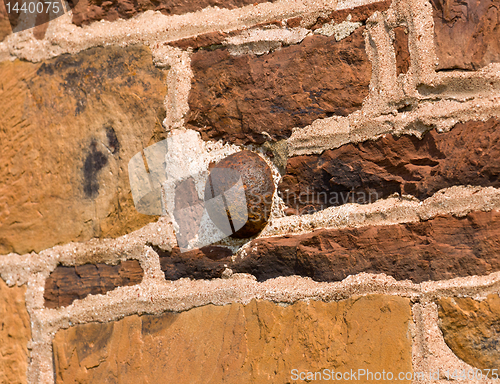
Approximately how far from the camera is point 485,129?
52cm

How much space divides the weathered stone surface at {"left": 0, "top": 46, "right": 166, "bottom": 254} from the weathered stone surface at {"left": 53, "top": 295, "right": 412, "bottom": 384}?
0.19m

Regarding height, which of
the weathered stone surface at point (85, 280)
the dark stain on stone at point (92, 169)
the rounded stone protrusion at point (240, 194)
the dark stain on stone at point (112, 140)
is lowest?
the weathered stone surface at point (85, 280)

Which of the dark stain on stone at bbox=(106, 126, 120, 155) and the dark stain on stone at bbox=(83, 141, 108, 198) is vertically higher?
the dark stain on stone at bbox=(106, 126, 120, 155)

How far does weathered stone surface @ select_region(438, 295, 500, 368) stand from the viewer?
1.69ft

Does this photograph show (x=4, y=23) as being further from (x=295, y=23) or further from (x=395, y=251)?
(x=395, y=251)

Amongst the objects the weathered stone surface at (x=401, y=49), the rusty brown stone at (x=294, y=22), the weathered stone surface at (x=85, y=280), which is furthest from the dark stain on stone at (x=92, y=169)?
the weathered stone surface at (x=401, y=49)

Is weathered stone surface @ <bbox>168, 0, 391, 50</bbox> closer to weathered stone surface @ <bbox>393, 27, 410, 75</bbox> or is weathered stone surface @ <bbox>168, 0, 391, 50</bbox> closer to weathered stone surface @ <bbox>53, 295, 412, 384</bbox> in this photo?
weathered stone surface @ <bbox>393, 27, 410, 75</bbox>

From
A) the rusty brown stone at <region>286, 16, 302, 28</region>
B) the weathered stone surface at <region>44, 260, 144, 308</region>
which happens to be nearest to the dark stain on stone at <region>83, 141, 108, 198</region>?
the weathered stone surface at <region>44, 260, 144, 308</region>

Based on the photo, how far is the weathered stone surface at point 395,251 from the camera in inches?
20.8

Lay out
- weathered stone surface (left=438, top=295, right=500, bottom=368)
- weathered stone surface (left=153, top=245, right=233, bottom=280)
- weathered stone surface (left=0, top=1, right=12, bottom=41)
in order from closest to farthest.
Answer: weathered stone surface (left=438, top=295, right=500, bottom=368)
weathered stone surface (left=153, top=245, right=233, bottom=280)
weathered stone surface (left=0, top=1, right=12, bottom=41)

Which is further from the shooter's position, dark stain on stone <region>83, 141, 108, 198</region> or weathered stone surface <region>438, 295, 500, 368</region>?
dark stain on stone <region>83, 141, 108, 198</region>

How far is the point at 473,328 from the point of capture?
1.72 ft

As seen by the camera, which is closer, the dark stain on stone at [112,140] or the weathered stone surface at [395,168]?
the weathered stone surface at [395,168]

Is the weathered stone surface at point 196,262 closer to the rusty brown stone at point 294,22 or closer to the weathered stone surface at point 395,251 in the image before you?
the weathered stone surface at point 395,251
